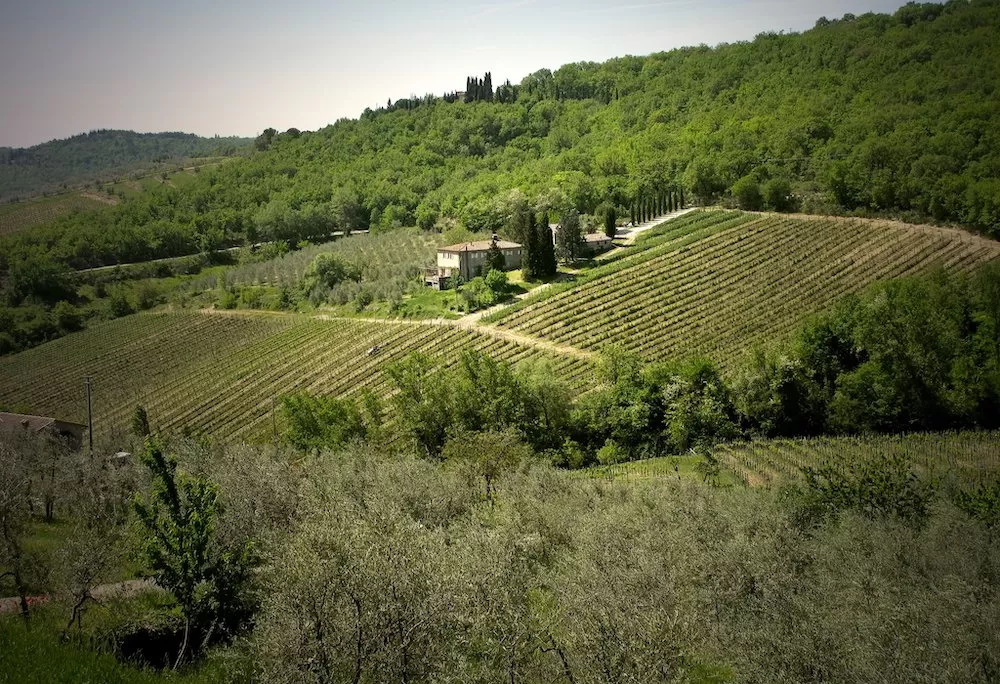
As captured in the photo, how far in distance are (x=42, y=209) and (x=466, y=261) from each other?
11977 cm

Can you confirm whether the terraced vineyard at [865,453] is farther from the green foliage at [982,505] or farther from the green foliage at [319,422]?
the green foliage at [319,422]

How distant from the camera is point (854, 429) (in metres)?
39.8

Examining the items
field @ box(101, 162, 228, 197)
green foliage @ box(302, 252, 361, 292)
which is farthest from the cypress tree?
field @ box(101, 162, 228, 197)

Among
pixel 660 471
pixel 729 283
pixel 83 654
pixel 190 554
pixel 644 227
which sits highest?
pixel 644 227

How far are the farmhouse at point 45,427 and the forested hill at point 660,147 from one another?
2672 inches

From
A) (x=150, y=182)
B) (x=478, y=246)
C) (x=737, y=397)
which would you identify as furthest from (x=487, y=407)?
(x=150, y=182)

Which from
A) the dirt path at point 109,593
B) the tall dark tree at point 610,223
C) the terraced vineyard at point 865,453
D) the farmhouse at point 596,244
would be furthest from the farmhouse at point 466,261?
the dirt path at point 109,593

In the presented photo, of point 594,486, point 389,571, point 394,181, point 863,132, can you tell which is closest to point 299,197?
point 394,181

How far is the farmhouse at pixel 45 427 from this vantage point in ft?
142

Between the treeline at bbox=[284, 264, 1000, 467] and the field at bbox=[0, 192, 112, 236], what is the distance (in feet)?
409

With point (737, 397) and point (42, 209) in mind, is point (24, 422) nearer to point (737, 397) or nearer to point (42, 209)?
point (737, 397)

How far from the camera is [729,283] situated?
67.3 m

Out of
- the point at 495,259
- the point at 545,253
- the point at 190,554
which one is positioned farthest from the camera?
the point at 495,259

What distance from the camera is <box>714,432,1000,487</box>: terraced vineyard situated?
30625mm
